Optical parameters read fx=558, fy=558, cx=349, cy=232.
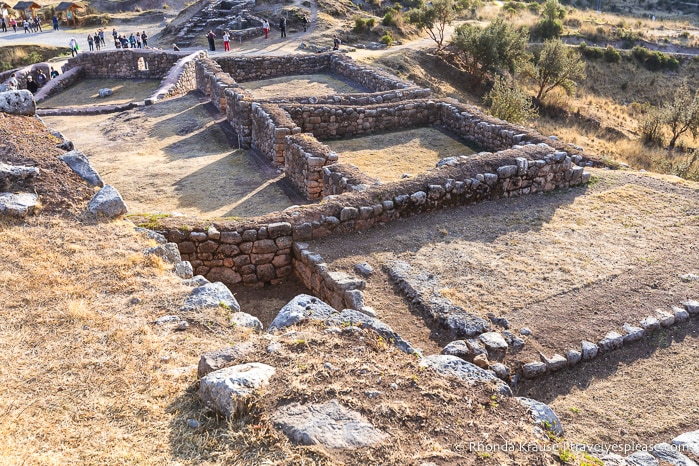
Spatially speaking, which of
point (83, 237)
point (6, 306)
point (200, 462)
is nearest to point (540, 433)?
point (200, 462)

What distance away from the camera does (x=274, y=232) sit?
33.9ft

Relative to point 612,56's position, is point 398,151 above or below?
above

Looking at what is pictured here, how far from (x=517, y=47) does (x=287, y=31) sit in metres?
15.4

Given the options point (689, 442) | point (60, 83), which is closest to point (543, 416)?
point (689, 442)

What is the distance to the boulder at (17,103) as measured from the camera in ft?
39.0

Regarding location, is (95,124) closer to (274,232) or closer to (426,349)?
(274,232)

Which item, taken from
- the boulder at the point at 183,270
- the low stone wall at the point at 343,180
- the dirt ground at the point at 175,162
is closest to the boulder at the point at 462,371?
the boulder at the point at 183,270

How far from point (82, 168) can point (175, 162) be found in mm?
6975

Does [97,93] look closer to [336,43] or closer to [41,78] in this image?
[41,78]

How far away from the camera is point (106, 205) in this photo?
30.7 feet

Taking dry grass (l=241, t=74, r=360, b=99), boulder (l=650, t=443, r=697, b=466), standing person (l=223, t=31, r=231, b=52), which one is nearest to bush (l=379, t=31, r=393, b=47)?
standing person (l=223, t=31, r=231, b=52)

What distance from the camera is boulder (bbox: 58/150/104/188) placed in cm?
1002

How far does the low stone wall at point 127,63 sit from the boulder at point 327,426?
27.8 metres

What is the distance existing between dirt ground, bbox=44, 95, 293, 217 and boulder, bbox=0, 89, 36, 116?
309cm
